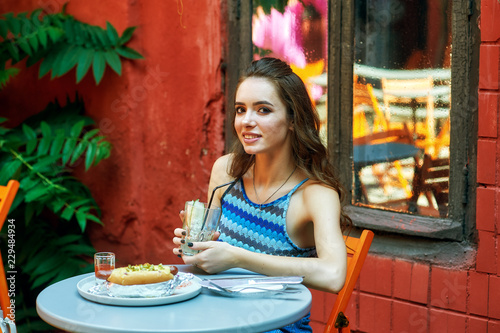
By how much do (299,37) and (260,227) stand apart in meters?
1.50

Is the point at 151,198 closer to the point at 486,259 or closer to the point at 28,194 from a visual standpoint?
the point at 28,194

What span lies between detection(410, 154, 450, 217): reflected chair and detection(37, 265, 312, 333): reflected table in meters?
1.27

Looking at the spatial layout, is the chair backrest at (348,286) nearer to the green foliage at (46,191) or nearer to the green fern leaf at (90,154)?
the green foliage at (46,191)

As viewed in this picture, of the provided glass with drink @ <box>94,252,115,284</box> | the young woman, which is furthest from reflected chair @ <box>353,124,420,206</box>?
glass with drink @ <box>94,252,115,284</box>

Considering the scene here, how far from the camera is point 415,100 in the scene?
309cm

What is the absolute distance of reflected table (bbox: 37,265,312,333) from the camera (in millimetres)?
1601

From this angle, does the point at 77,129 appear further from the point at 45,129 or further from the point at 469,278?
the point at 469,278

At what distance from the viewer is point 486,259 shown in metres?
2.73

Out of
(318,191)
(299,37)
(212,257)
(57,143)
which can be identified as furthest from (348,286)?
(57,143)

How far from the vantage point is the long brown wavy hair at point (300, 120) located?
2400 mm

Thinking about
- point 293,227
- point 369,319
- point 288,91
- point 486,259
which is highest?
point 288,91

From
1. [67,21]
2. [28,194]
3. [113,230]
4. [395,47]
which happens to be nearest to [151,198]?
[113,230]

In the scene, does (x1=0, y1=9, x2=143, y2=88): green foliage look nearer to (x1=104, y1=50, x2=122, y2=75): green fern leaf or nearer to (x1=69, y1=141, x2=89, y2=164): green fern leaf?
(x1=104, y1=50, x2=122, y2=75): green fern leaf

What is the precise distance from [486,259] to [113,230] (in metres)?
2.50
